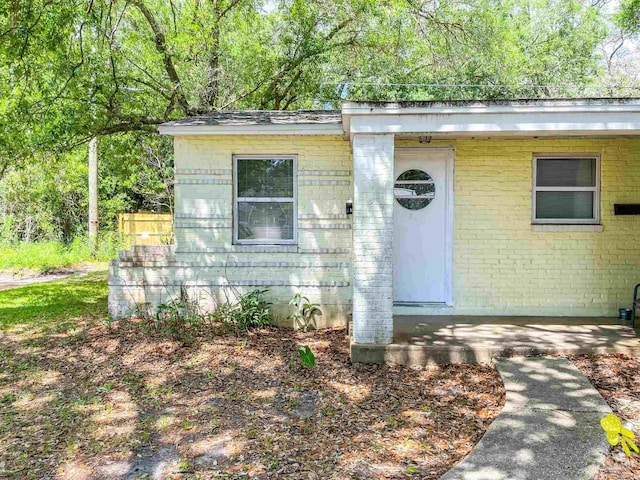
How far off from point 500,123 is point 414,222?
6.72 feet

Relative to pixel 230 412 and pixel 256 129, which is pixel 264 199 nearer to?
pixel 256 129

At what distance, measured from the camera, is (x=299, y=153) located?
725 cm

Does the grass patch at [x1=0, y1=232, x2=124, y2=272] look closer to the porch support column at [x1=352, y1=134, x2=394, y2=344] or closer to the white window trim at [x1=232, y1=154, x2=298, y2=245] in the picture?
the white window trim at [x1=232, y1=154, x2=298, y2=245]

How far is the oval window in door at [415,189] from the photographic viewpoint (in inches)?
277

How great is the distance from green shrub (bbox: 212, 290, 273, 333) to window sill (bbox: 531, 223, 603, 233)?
4.00m

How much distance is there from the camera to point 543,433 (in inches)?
147

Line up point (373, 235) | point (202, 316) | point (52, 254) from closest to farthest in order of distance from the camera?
1. point (373, 235)
2. point (202, 316)
3. point (52, 254)

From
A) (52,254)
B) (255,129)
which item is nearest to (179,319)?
(255,129)

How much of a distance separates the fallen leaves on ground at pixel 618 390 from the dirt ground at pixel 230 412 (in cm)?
92

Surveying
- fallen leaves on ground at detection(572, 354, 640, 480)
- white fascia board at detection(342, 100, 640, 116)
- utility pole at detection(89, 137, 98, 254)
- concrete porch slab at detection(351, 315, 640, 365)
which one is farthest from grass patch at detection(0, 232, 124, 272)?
fallen leaves on ground at detection(572, 354, 640, 480)

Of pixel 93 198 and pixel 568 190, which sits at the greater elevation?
pixel 93 198

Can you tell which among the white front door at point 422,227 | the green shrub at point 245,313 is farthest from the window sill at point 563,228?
the green shrub at point 245,313

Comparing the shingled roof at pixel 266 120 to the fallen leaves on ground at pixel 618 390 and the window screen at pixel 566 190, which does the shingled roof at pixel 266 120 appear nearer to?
the window screen at pixel 566 190

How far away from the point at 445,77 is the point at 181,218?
1054 centimetres
